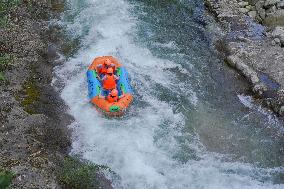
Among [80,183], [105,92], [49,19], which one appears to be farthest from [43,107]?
[49,19]

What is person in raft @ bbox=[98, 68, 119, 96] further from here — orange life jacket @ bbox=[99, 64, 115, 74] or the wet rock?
the wet rock

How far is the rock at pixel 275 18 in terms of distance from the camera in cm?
1588

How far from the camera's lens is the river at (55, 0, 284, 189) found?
35.7ft

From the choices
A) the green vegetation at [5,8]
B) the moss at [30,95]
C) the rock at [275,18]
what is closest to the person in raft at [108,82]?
the moss at [30,95]

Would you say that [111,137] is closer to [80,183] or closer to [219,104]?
[80,183]

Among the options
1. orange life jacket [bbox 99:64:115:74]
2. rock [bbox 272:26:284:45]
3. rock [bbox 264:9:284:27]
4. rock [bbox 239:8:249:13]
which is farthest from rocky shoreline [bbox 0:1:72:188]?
rock [bbox 264:9:284:27]

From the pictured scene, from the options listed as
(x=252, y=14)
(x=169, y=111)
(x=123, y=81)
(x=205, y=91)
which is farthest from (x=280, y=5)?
(x=123, y=81)

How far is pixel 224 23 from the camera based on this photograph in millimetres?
16359

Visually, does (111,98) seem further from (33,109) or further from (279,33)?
(279,33)

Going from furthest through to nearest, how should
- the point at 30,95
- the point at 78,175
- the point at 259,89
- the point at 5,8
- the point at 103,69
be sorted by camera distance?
the point at 5,8 < the point at 259,89 < the point at 103,69 < the point at 30,95 < the point at 78,175

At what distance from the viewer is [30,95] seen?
38.5 ft

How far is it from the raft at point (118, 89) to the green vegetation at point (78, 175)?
2.16 meters

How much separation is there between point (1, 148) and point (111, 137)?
2.98 meters

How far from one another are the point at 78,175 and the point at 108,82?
361 centimetres
